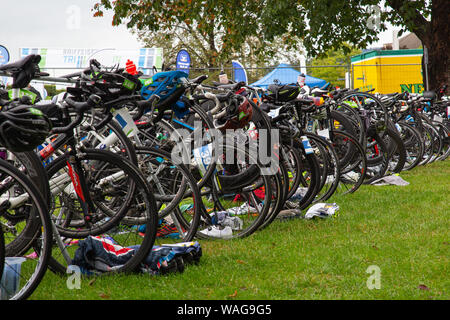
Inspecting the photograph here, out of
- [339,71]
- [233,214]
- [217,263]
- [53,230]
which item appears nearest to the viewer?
[53,230]

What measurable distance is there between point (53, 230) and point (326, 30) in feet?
40.7

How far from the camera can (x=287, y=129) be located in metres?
5.84

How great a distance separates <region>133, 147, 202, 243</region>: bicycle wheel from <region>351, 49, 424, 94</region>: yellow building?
15659 mm

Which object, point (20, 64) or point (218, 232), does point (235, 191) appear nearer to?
point (218, 232)

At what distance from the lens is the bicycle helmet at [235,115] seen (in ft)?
16.1

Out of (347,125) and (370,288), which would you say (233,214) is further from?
(347,125)

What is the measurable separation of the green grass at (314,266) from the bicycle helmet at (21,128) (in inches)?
39.7

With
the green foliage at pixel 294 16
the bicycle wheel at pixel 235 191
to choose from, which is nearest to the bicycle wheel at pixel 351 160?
the bicycle wheel at pixel 235 191

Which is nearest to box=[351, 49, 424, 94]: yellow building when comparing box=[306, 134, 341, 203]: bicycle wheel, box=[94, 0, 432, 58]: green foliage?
box=[94, 0, 432, 58]: green foliage

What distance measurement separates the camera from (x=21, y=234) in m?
3.54

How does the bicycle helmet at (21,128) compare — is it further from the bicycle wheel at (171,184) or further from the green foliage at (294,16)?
the green foliage at (294,16)

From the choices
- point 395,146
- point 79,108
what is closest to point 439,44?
point 395,146

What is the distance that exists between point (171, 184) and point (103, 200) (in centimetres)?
75
